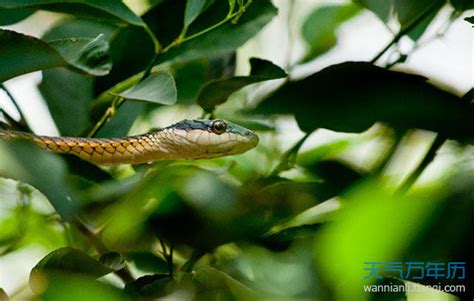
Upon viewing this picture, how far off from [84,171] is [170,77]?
0.14 m

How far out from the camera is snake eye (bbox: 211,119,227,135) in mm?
1192

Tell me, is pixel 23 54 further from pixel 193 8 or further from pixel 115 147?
pixel 115 147

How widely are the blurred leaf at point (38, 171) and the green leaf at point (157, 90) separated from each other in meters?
0.18

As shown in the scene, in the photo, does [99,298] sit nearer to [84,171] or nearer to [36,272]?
[36,272]

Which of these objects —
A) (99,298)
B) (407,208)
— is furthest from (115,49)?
(407,208)

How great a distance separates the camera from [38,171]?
638mm

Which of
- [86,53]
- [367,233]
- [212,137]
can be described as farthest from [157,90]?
[367,233]

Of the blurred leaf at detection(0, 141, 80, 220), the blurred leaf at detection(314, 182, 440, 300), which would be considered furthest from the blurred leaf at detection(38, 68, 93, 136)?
the blurred leaf at detection(314, 182, 440, 300)

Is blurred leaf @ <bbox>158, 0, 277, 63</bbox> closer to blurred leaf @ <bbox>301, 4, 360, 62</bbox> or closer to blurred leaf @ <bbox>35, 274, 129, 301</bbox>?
blurred leaf @ <bbox>301, 4, 360, 62</bbox>

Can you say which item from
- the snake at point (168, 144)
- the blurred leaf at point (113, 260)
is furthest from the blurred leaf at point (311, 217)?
the snake at point (168, 144)

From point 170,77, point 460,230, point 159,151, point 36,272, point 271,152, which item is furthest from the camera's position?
point 159,151

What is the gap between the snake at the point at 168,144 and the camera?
107 centimetres

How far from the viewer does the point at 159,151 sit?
1.24m

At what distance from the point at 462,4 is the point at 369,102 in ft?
1.64
